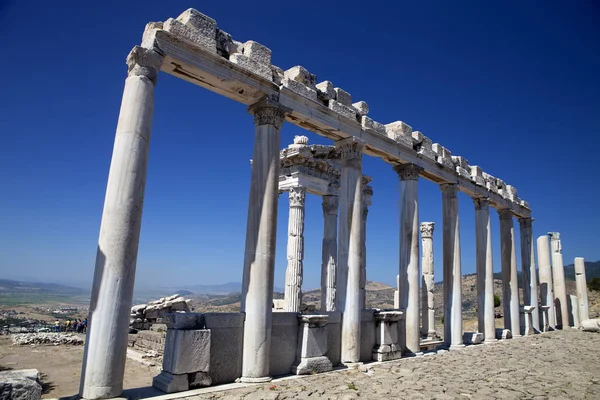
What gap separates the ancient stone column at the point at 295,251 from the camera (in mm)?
18438

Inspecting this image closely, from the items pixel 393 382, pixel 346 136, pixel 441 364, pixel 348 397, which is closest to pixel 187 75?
pixel 346 136

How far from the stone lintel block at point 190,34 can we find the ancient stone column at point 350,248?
502 centimetres

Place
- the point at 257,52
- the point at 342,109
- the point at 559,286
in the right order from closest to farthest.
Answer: the point at 257,52 < the point at 342,109 < the point at 559,286

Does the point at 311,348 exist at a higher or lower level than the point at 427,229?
lower

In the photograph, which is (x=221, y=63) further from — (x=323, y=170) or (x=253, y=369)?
(x=323, y=170)

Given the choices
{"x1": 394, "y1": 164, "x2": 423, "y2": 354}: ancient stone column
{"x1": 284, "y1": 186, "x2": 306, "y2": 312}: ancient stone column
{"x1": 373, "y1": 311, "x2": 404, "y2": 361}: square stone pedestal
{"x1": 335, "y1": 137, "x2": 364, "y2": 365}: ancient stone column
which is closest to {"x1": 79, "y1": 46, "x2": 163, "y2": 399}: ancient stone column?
{"x1": 335, "y1": 137, "x2": 364, "y2": 365}: ancient stone column

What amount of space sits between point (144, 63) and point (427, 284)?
1840 centimetres

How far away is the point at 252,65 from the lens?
9.73 metres

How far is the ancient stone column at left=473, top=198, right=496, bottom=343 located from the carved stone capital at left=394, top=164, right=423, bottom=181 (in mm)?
5464

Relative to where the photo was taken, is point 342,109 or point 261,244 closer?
point 261,244

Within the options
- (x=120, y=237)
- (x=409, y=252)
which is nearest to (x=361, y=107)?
(x=409, y=252)

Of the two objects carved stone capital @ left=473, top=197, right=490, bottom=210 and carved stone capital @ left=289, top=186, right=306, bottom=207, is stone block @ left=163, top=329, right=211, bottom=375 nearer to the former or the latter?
carved stone capital @ left=289, top=186, right=306, bottom=207

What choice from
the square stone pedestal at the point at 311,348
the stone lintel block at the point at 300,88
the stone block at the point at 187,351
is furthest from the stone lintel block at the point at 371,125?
the stone block at the point at 187,351

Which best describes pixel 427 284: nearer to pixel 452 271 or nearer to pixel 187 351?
pixel 452 271
